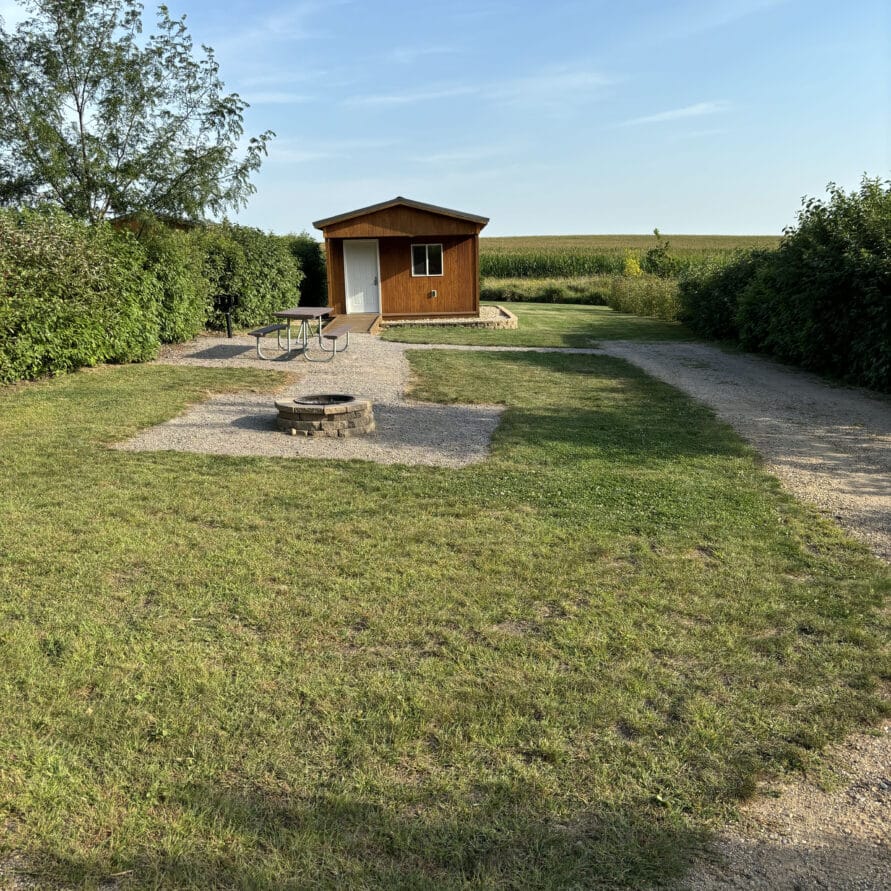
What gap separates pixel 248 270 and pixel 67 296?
816 centimetres

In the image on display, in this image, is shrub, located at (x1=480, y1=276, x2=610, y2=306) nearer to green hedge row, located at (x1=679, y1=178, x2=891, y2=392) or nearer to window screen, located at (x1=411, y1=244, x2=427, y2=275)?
window screen, located at (x1=411, y1=244, x2=427, y2=275)

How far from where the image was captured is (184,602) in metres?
3.67

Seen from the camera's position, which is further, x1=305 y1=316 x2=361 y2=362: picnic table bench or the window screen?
the window screen

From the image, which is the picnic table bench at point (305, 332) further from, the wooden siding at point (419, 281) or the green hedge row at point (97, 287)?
the wooden siding at point (419, 281)

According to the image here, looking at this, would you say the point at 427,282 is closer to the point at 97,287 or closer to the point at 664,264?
the point at 97,287

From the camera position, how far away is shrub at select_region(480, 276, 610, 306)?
35.8 metres

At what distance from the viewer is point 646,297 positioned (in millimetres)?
27375

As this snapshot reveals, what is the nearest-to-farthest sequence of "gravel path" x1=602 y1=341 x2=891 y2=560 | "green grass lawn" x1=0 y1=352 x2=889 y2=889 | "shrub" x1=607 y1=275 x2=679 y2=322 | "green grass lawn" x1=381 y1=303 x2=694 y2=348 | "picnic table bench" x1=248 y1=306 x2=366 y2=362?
"green grass lawn" x1=0 y1=352 x2=889 y2=889
"gravel path" x1=602 y1=341 x2=891 y2=560
"picnic table bench" x1=248 y1=306 x2=366 y2=362
"green grass lawn" x1=381 y1=303 x2=694 y2=348
"shrub" x1=607 y1=275 x2=679 y2=322

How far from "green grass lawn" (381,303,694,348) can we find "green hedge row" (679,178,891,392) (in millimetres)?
4368

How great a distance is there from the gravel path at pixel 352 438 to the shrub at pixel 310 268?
1442 centimetres

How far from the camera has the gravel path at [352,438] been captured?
22.3ft

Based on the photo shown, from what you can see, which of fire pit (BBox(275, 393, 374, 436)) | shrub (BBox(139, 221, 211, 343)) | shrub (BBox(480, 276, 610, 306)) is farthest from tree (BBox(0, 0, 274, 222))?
shrub (BBox(480, 276, 610, 306))

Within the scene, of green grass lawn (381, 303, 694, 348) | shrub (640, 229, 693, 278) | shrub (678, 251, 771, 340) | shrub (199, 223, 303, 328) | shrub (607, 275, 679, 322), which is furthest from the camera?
shrub (640, 229, 693, 278)

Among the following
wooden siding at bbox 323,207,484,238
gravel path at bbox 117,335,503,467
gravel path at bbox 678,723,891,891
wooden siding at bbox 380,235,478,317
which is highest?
wooden siding at bbox 323,207,484,238
